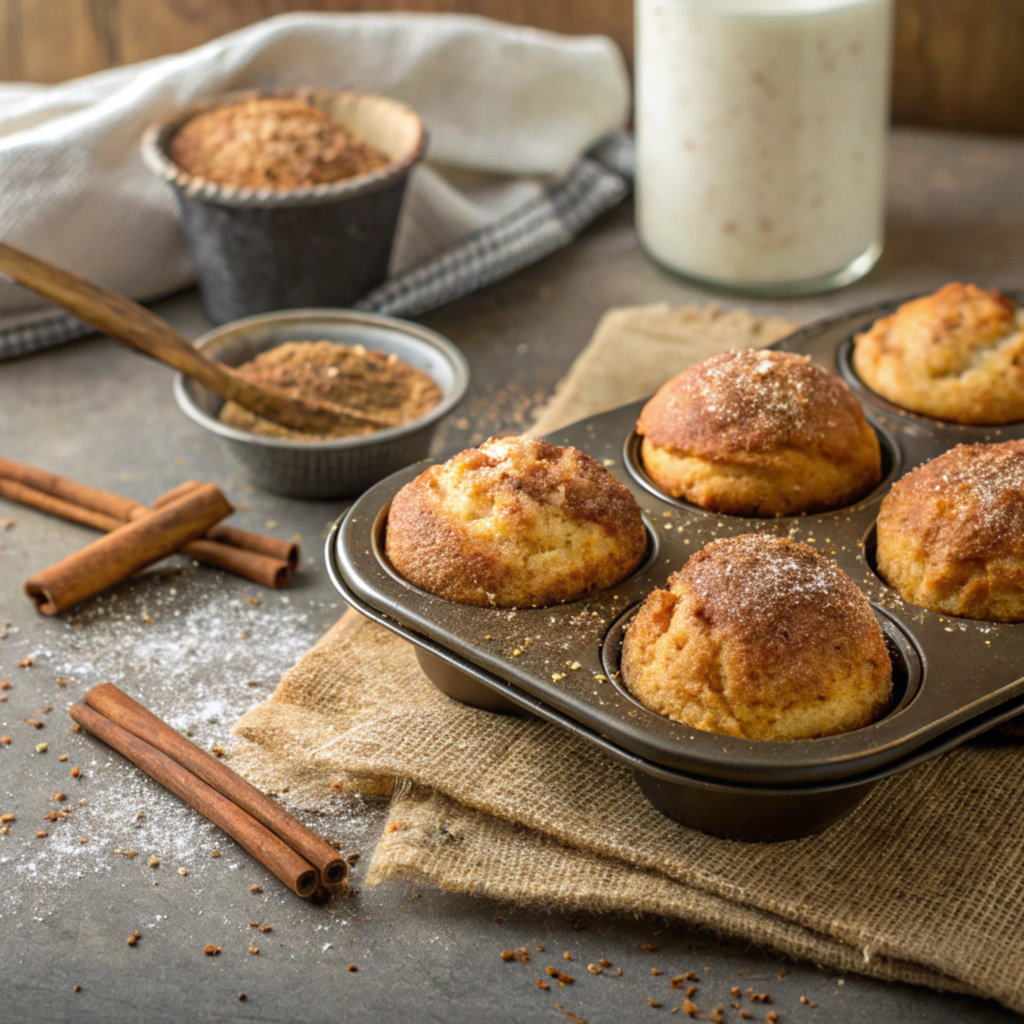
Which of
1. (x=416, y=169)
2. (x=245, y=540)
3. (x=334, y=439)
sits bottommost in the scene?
(x=245, y=540)

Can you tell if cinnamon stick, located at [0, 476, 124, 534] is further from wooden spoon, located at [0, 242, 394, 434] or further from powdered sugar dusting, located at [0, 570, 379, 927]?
wooden spoon, located at [0, 242, 394, 434]

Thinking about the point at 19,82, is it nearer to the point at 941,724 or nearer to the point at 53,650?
the point at 53,650

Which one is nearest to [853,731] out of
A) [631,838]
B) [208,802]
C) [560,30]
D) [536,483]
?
[631,838]

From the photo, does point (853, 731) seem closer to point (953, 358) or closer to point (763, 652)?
point (763, 652)

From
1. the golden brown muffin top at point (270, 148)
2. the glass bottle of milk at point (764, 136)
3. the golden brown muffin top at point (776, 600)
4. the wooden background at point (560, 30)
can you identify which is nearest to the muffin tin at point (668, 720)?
the golden brown muffin top at point (776, 600)

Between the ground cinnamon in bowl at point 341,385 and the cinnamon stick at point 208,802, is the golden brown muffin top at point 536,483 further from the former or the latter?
the ground cinnamon in bowl at point 341,385

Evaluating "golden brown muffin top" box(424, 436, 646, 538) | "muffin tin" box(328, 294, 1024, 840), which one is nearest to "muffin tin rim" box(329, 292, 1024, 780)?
"muffin tin" box(328, 294, 1024, 840)

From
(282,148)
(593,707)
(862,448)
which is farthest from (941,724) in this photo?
(282,148)
